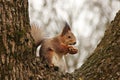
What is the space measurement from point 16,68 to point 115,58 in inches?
28.2

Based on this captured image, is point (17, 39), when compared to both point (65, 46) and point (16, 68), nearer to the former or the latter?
point (16, 68)

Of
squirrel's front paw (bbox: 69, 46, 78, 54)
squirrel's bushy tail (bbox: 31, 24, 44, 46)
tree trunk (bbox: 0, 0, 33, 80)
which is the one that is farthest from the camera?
squirrel's front paw (bbox: 69, 46, 78, 54)

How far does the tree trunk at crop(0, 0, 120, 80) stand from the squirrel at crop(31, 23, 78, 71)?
1.81ft

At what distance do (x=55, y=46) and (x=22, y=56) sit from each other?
139cm

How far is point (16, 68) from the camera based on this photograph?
202 centimetres

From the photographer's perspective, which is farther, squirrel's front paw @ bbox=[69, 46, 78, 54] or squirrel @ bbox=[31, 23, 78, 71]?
squirrel's front paw @ bbox=[69, 46, 78, 54]

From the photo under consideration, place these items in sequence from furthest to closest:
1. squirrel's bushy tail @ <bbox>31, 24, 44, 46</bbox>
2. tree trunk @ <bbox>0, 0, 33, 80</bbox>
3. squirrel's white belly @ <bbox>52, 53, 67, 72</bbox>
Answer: squirrel's white belly @ <bbox>52, 53, 67, 72</bbox>
squirrel's bushy tail @ <bbox>31, 24, 44, 46</bbox>
tree trunk @ <bbox>0, 0, 33, 80</bbox>

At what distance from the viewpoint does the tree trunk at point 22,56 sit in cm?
198

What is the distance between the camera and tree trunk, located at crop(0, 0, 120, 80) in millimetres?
1983

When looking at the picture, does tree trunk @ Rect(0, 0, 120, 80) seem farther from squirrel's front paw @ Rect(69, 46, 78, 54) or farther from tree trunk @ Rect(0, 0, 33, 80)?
squirrel's front paw @ Rect(69, 46, 78, 54)

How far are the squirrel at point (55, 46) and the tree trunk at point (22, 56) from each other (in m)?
0.55

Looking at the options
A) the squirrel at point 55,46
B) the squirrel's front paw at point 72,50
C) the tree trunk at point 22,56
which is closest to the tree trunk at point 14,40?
the tree trunk at point 22,56

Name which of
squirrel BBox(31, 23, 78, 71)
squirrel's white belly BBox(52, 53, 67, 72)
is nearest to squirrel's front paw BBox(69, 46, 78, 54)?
squirrel BBox(31, 23, 78, 71)

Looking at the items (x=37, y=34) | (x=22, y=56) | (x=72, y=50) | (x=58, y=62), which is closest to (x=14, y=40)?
(x=22, y=56)
